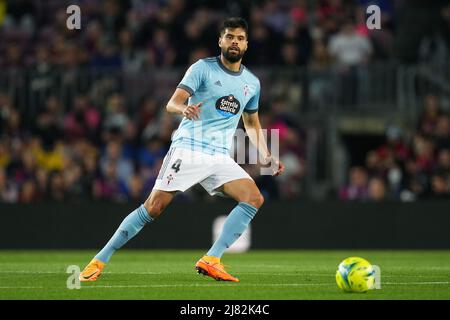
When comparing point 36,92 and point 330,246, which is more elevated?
point 36,92

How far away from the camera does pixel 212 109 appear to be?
10.8 metres

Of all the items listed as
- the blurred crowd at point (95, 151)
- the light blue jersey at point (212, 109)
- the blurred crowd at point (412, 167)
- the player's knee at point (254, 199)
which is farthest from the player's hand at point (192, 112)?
the blurred crowd at point (412, 167)

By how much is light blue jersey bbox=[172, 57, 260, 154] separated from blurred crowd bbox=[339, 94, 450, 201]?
7440 millimetres

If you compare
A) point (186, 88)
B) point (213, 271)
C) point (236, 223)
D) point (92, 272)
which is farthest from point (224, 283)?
point (186, 88)

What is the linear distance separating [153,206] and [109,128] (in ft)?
30.0

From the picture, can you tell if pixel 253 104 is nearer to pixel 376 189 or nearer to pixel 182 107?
pixel 182 107

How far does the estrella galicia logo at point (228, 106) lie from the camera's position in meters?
10.8

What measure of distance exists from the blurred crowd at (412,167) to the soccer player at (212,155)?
7.45 metres

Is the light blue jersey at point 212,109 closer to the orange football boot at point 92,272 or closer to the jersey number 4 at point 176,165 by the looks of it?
the jersey number 4 at point 176,165

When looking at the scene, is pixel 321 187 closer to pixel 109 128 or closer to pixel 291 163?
pixel 291 163

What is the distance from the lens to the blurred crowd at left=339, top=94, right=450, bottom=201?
17.8 metres
